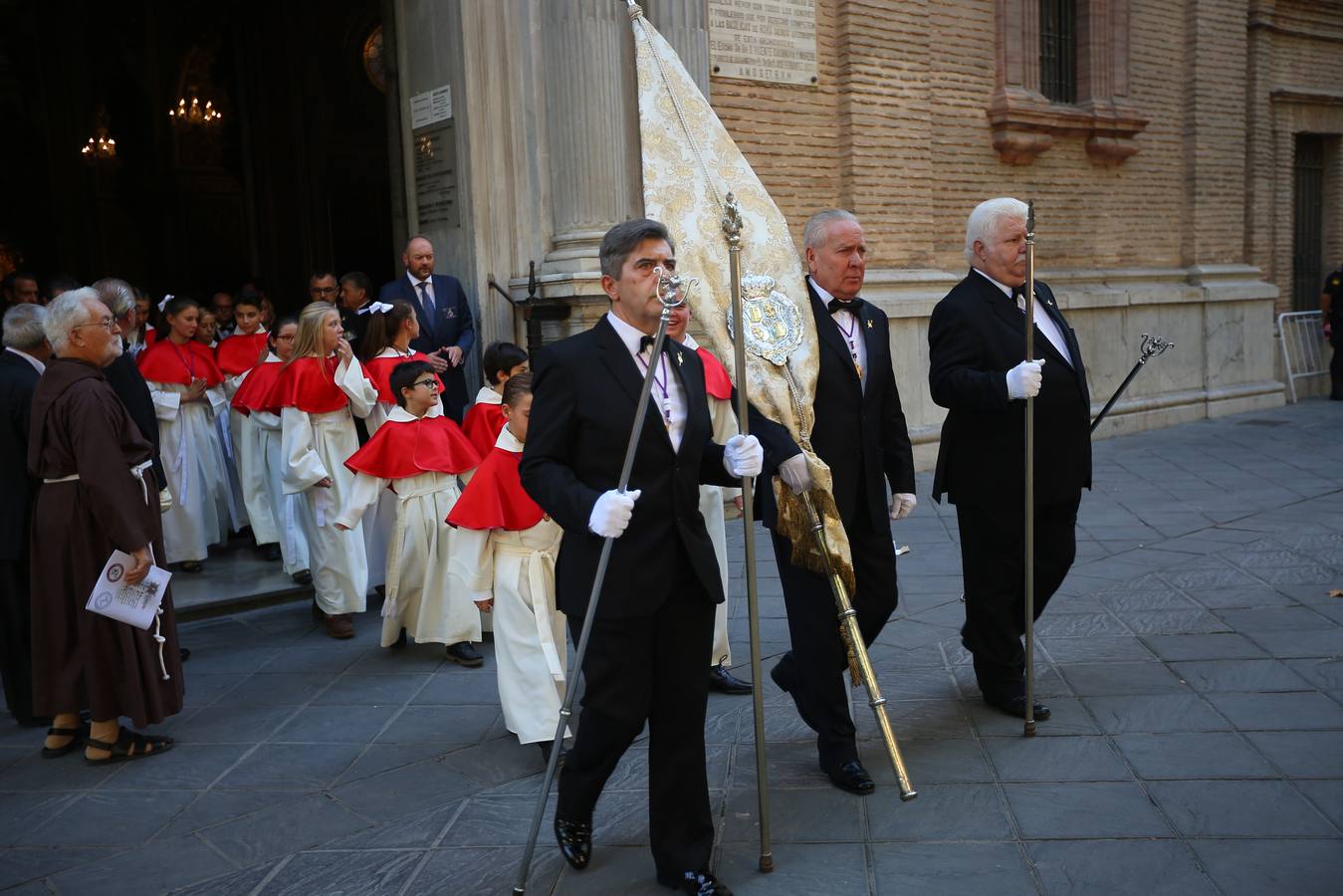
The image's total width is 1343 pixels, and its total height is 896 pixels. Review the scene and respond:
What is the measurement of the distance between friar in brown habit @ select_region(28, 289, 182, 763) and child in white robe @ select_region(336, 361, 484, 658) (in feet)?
4.49

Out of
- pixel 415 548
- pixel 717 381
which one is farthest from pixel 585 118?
pixel 717 381

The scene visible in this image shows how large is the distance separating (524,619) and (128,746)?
1.74 metres

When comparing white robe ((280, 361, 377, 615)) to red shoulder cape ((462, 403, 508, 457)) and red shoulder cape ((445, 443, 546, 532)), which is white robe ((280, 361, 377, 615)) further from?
red shoulder cape ((445, 443, 546, 532))

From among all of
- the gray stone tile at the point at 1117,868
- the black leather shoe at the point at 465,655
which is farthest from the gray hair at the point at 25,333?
the gray stone tile at the point at 1117,868

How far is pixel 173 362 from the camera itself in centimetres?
806

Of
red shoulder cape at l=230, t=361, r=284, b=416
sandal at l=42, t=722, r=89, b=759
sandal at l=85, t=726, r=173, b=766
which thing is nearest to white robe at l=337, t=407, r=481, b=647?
red shoulder cape at l=230, t=361, r=284, b=416

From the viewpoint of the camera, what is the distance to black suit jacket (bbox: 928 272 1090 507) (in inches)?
188

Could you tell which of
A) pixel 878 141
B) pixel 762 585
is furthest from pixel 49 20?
pixel 762 585

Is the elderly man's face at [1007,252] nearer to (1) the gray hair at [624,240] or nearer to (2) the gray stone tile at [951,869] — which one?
(1) the gray hair at [624,240]

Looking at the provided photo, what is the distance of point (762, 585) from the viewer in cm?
712

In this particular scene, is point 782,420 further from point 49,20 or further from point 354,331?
point 49,20

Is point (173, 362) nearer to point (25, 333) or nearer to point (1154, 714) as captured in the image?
point (25, 333)

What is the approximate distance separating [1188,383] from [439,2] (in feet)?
31.1

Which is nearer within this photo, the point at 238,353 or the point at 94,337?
the point at 94,337
